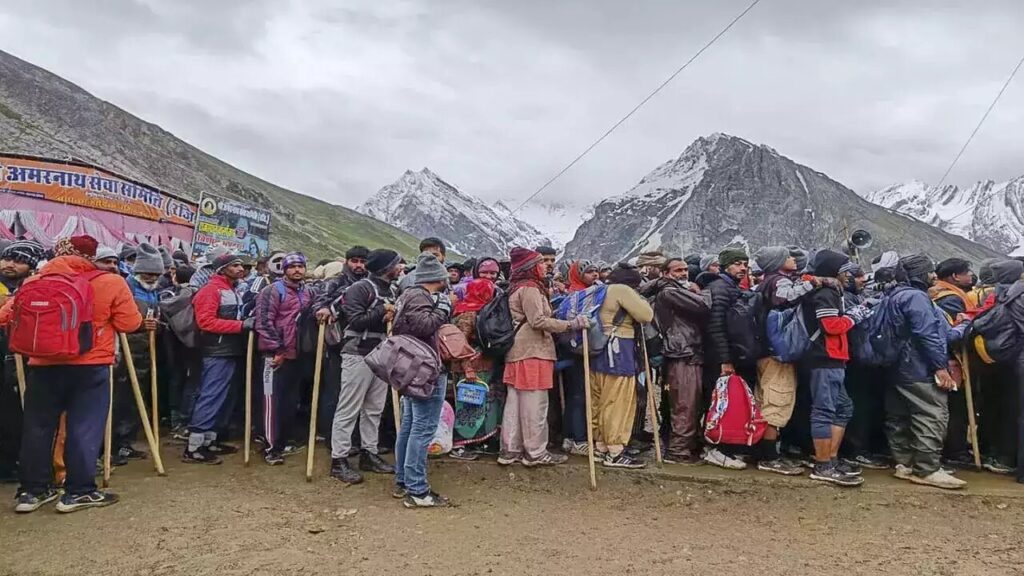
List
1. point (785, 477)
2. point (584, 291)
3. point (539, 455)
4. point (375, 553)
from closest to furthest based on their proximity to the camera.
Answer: point (375, 553)
point (785, 477)
point (539, 455)
point (584, 291)

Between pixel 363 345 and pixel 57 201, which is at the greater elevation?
pixel 57 201

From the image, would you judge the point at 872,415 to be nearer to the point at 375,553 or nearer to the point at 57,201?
the point at 375,553

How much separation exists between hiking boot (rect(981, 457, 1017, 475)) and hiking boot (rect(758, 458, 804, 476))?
6.29 ft

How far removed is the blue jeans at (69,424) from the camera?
4754mm

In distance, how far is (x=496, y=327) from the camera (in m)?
6.06

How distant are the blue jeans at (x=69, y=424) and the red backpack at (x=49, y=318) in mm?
249

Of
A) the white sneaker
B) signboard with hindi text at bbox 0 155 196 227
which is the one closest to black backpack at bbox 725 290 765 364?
the white sneaker

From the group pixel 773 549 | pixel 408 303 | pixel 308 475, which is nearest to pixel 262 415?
pixel 308 475

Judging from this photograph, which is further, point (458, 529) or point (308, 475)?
point (308, 475)

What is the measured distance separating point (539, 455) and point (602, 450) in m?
0.70

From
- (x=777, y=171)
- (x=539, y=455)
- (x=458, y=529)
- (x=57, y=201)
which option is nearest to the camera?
(x=458, y=529)

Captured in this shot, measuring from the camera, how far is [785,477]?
223 inches

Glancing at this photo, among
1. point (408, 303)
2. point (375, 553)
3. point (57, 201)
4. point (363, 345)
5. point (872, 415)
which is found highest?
point (57, 201)

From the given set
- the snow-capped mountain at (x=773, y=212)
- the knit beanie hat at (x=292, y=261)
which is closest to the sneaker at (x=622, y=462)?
the knit beanie hat at (x=292, y=261)
